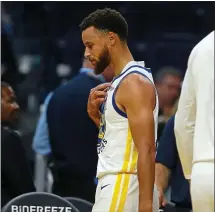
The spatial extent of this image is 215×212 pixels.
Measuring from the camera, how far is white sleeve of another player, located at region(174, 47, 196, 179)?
4.50m

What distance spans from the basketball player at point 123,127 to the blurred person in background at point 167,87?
287 centimetres

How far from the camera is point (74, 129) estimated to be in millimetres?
7812

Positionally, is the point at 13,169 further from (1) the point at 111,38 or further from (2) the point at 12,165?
(1) the point at 111,38

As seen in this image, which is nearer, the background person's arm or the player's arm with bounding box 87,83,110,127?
the player's arm with bounding box 87,83,110,127

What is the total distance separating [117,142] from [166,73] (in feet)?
10.3

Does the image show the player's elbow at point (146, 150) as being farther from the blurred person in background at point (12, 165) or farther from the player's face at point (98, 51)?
the blurred person in background at point (12, 165)

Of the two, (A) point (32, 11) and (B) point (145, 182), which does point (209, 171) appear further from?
(A) point (32, 11)

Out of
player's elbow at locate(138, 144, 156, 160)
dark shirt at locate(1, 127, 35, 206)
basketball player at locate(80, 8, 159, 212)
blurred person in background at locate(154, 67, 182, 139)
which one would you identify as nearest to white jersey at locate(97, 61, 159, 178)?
basketball player at locate(80, 8, 159, 212)

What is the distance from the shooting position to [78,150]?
7.80 m

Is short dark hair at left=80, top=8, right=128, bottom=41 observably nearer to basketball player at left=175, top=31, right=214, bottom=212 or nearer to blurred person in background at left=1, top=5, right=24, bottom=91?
basketball player at left=175, top=31, right=214, bottom=212

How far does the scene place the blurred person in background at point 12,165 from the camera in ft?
23.7

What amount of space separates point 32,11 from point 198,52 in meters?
3.91

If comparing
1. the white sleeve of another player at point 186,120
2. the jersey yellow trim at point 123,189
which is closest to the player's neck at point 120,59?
the jersey yellow trim at point 123,189

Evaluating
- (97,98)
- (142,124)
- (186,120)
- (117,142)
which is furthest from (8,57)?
(186,120)
